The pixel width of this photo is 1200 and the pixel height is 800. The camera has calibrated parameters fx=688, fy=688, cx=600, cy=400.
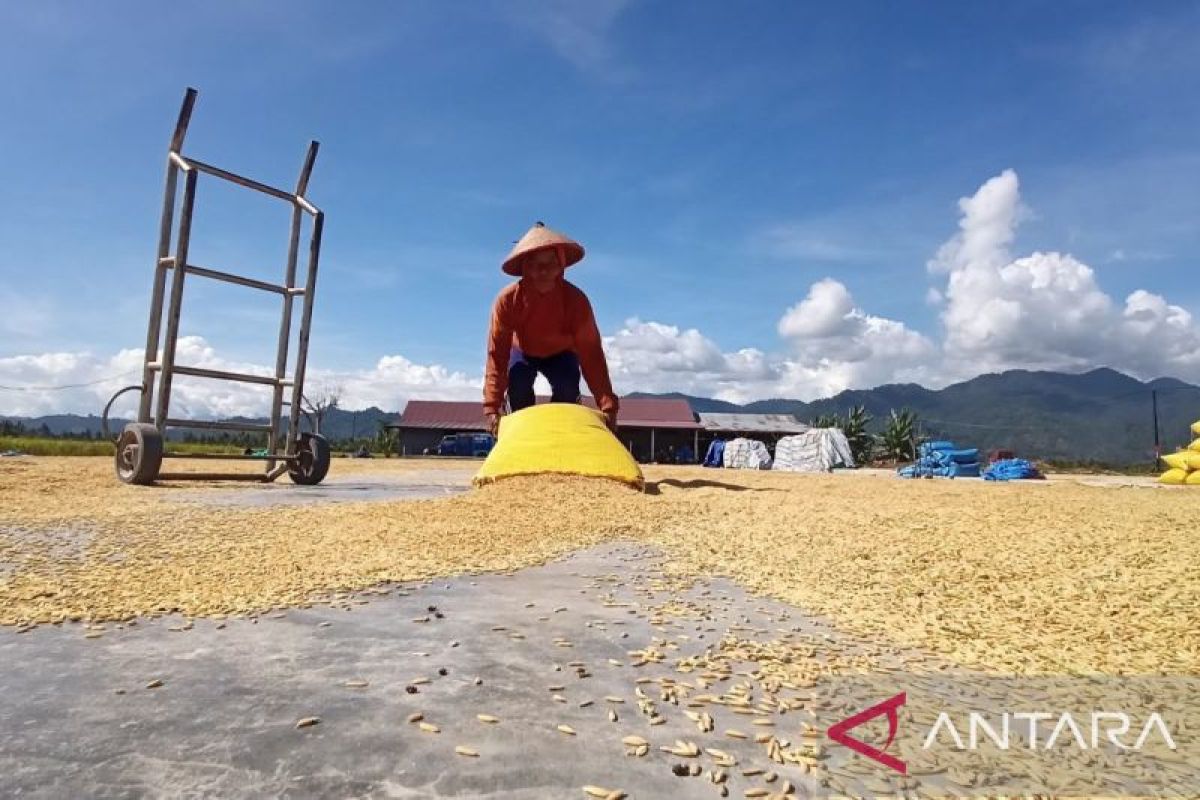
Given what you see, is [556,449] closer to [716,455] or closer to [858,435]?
[716,455]

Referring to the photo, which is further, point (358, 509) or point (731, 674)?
point (358, 509)

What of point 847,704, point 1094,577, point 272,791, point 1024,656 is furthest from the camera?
point 1094,577

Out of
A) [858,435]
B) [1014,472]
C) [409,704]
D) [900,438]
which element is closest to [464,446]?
[1014,472]

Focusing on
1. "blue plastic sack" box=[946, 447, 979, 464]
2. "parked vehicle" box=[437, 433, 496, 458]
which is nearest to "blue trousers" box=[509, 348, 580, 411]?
"blue plastic sack" box=[946, 447, 979, 464]

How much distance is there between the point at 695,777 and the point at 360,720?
2.57 feet

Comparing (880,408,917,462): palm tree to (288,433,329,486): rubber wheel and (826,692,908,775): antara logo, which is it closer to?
(288,433,329,486): rubber wheel

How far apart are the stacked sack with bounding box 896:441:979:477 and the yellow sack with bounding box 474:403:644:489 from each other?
14280 millimetres

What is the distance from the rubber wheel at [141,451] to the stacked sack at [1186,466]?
17.9m

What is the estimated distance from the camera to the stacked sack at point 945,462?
62.0 feet

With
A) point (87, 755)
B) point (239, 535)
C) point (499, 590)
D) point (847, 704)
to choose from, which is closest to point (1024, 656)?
point (847, 704)

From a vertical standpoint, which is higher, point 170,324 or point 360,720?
point 170,324

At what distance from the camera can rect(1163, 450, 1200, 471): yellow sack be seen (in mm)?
14324

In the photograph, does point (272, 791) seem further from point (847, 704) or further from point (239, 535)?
point (239, 535)

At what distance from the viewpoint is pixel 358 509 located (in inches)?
212
